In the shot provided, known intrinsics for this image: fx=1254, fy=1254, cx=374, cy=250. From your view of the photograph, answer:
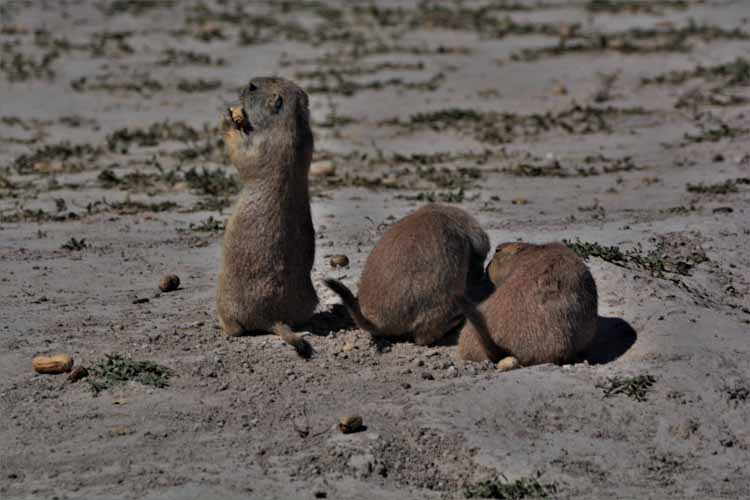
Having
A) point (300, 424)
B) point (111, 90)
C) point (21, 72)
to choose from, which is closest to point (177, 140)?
point (111, 90)

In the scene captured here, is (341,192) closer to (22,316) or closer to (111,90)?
(22,316)

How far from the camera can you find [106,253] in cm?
956

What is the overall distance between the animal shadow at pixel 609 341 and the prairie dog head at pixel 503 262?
0.62m

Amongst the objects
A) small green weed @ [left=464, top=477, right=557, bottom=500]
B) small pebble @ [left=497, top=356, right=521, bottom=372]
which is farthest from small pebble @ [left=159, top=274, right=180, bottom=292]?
small green weed @ [left=464, top=477, right=557, bottom=500]

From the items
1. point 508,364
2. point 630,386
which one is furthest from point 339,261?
point 630,386

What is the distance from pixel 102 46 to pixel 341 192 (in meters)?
8.45

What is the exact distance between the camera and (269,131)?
23.9ft

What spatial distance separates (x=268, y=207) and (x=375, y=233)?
2571 millimetres

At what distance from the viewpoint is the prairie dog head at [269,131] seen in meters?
7.25

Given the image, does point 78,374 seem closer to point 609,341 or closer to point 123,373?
point 123,373

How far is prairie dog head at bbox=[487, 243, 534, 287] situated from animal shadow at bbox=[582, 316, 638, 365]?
624 millimetres

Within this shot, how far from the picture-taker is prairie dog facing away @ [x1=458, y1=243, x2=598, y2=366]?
6.83 meters

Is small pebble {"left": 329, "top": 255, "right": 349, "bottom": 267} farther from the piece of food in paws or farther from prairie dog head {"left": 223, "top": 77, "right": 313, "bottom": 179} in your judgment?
the piece of food in paws

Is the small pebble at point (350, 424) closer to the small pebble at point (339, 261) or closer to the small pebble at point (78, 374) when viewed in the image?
the small pebble at point (78, 374)
